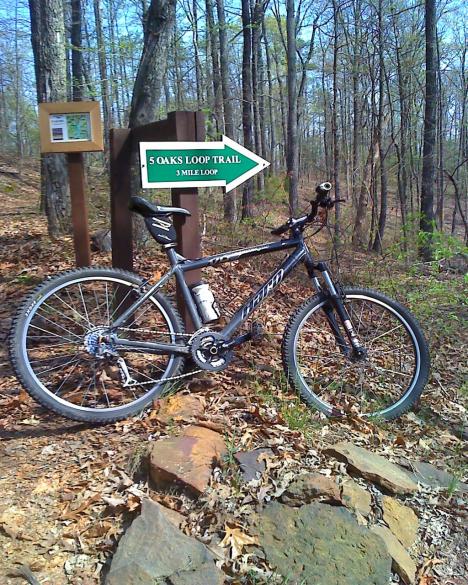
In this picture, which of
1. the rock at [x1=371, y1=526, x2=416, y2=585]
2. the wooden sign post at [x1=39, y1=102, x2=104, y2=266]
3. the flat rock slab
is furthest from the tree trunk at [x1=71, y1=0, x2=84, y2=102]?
the rock at [x1=371, y1=526, x2=416, y2=585]

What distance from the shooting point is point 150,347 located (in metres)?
3.08

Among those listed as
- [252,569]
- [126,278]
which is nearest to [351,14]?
[126,278]

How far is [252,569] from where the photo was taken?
2.07 metres

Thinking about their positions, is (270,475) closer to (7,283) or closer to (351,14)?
(7,283)

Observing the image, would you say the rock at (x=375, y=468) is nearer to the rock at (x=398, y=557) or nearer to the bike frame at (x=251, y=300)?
the rock at (x=398, y=557)

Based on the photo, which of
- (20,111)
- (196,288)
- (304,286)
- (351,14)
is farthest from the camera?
(20,111)

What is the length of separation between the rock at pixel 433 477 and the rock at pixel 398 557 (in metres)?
0.54

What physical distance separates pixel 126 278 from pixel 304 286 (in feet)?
→ 12.3

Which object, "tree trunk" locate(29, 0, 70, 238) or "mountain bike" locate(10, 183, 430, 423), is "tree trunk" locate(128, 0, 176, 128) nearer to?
"tree trunk" locate(29, 0, 70, 238)

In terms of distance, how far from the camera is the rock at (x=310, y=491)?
2.44 metres

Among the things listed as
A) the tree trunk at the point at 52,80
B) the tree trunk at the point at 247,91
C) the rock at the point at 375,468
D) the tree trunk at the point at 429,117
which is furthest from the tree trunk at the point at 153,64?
the tree trunk at the point at 429,117

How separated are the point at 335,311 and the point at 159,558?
6.37 ft

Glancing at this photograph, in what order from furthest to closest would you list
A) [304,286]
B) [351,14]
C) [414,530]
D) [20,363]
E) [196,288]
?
[351,14] < [304,286] < [196,288] < [20,363] < [414,530]

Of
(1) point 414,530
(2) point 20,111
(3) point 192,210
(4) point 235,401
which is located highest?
(2) point 20,111
